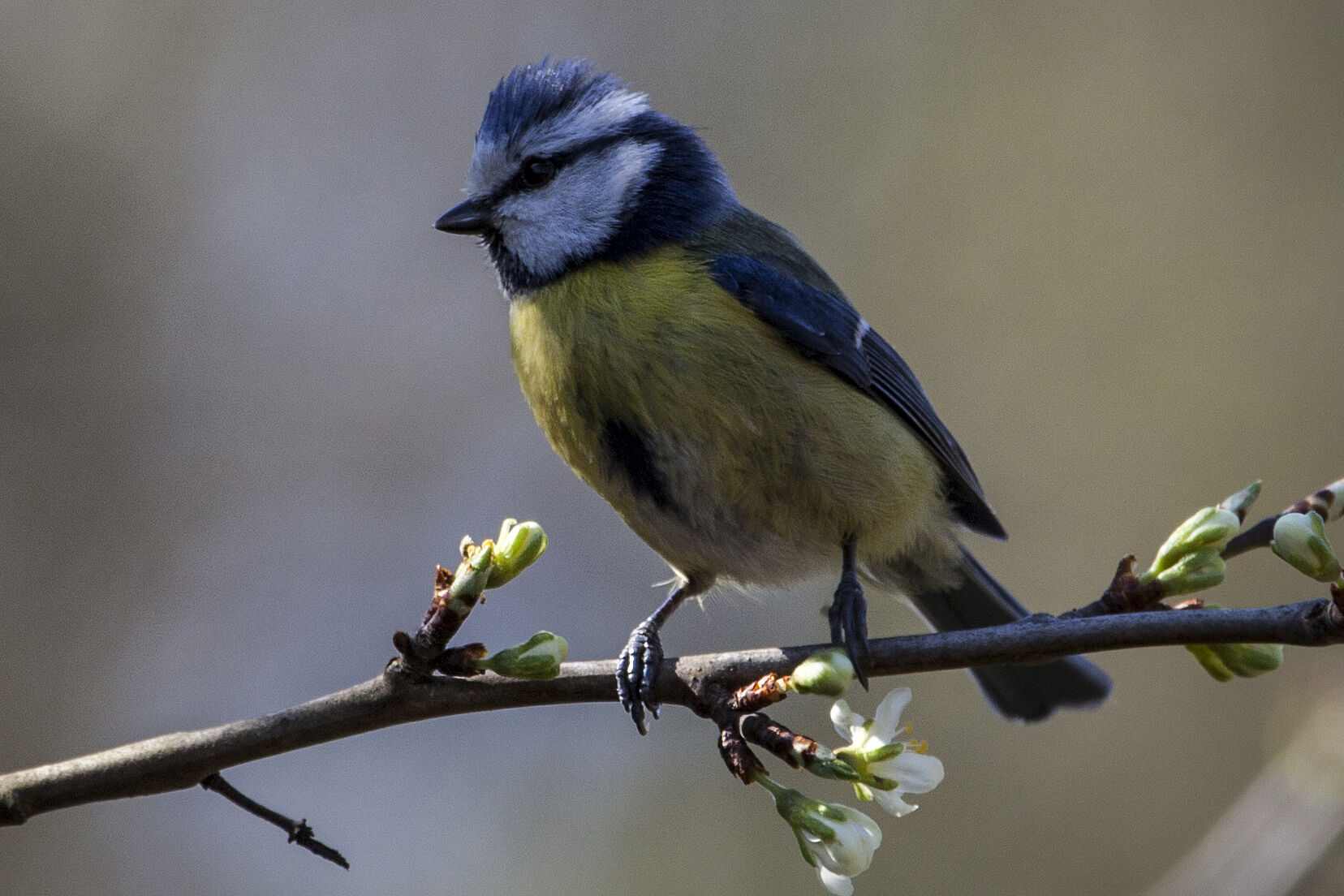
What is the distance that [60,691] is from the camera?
13.2 feet

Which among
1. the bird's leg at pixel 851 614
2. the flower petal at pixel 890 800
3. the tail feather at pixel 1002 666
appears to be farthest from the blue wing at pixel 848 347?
the flower petal at pixel 890 800

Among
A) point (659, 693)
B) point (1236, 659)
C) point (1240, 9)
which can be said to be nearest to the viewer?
point (1236, 659)

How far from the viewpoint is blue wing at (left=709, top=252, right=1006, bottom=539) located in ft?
7.30

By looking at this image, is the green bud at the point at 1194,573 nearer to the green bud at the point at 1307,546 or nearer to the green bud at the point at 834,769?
the green bud at the point at 1307,546

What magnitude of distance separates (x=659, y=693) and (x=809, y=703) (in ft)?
8.55

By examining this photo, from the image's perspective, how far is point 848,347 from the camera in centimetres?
230

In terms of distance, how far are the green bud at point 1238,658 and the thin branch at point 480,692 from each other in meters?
0.19

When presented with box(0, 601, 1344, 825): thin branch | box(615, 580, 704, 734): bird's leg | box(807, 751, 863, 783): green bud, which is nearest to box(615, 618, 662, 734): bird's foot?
box(615, 580, 704, 734): bird's leg

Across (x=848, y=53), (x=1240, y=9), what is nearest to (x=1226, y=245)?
(x=1240, y=9)

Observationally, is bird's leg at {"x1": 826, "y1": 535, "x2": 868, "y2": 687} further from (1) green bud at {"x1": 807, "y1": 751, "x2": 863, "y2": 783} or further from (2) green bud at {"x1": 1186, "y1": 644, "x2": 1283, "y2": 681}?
(2) green bud at {"x1": 1186, "y1": 644, "x2": 1283, "y2": 681}

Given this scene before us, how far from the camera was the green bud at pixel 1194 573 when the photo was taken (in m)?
1.53

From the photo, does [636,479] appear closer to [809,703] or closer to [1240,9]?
[809,703]

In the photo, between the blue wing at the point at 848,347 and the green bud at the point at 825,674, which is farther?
the blue wing at the point at 848,347

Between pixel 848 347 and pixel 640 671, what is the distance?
2.51 ft
